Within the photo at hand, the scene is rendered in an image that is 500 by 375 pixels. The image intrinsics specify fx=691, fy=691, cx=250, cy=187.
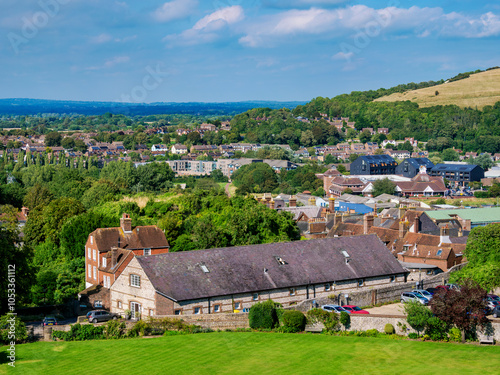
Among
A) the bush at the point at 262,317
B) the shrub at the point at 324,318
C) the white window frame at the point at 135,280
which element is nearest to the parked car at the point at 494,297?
the shrub at the point at 324,318

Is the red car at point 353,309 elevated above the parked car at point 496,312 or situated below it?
below

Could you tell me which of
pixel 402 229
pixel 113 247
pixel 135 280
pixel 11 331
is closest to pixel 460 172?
pixel 402 229

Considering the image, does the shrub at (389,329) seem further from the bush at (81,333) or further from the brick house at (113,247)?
the brick house at (113,247)

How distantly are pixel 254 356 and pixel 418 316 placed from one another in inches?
346

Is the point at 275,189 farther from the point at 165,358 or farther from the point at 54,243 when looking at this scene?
the point at 165,358

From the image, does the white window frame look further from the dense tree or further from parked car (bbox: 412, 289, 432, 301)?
parked car (bbox: 412, 289, 432, 301)

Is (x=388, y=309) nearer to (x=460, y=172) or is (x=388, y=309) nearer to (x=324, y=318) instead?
(x=324, y=318)

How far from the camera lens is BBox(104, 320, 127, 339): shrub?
36.1 metres

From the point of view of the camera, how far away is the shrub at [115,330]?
36062mm

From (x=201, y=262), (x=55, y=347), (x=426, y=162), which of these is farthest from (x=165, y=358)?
(x=426, y=162)

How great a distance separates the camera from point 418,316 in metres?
34.5

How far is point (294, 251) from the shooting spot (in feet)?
149

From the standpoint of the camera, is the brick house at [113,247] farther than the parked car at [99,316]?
Yes

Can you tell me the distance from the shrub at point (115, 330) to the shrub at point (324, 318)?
387 inches
